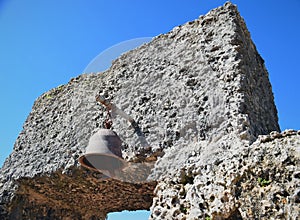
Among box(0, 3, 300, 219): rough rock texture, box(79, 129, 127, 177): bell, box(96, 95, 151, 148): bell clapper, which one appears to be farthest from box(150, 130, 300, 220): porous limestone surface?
box(96, 95, 151, 148): bell clapper

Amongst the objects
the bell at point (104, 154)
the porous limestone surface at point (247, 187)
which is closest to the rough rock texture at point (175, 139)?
the porous limestone surface at point (247, 187)

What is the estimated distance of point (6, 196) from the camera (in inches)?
184

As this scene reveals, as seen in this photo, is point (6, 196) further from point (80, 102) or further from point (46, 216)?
point (80, 102)

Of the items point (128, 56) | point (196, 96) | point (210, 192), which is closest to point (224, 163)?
point (210, 192)

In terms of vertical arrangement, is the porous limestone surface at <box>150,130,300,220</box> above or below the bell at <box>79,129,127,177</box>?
below

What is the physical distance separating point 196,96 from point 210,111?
287 millimetres

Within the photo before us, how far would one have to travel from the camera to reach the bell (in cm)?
345

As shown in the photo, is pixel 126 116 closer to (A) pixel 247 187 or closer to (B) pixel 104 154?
(B) pixel 104 154

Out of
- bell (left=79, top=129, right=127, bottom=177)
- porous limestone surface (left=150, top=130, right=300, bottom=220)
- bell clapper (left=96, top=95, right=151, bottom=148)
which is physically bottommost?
porous limestone surface (left=150, top=130, right=300, bottom=220)

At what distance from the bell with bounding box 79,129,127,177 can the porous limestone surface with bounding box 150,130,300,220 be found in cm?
66

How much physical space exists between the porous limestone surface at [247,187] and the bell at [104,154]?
0.66 meters

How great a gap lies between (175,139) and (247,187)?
3.73ft

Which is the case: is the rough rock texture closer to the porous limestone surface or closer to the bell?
the porous limestone surface

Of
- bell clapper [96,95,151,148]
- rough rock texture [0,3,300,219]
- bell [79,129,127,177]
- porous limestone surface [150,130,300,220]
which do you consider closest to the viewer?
porous limestone surface [150,130,300,220]
